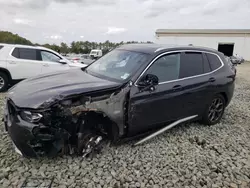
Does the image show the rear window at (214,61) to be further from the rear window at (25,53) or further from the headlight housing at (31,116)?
the rear window at (25,53)

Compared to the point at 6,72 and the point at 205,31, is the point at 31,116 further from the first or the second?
the point at 205,31

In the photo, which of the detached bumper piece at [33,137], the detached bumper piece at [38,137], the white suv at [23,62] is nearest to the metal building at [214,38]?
the white suv at [23,62]

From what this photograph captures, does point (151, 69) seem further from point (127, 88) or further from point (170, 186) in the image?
point (170, 186)

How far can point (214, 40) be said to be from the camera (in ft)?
→ 157

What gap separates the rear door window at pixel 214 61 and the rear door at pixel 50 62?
5.22m

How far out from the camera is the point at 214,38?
47.8 meters

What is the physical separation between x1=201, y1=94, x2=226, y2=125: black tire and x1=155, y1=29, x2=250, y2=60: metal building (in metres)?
44.3

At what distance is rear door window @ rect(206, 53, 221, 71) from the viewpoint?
453 centimetres

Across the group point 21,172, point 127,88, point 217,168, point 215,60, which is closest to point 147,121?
point 127,88

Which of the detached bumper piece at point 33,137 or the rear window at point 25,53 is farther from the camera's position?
the rear window at point 25,53

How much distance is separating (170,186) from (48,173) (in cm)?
159

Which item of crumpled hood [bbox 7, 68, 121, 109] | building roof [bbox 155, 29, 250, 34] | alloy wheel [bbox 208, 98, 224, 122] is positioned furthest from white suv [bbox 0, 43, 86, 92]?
building roof [bbox 155, 29, 250, 34]

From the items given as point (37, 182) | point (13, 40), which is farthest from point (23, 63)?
point (13, 40)

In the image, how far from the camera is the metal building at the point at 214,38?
4753 cm
